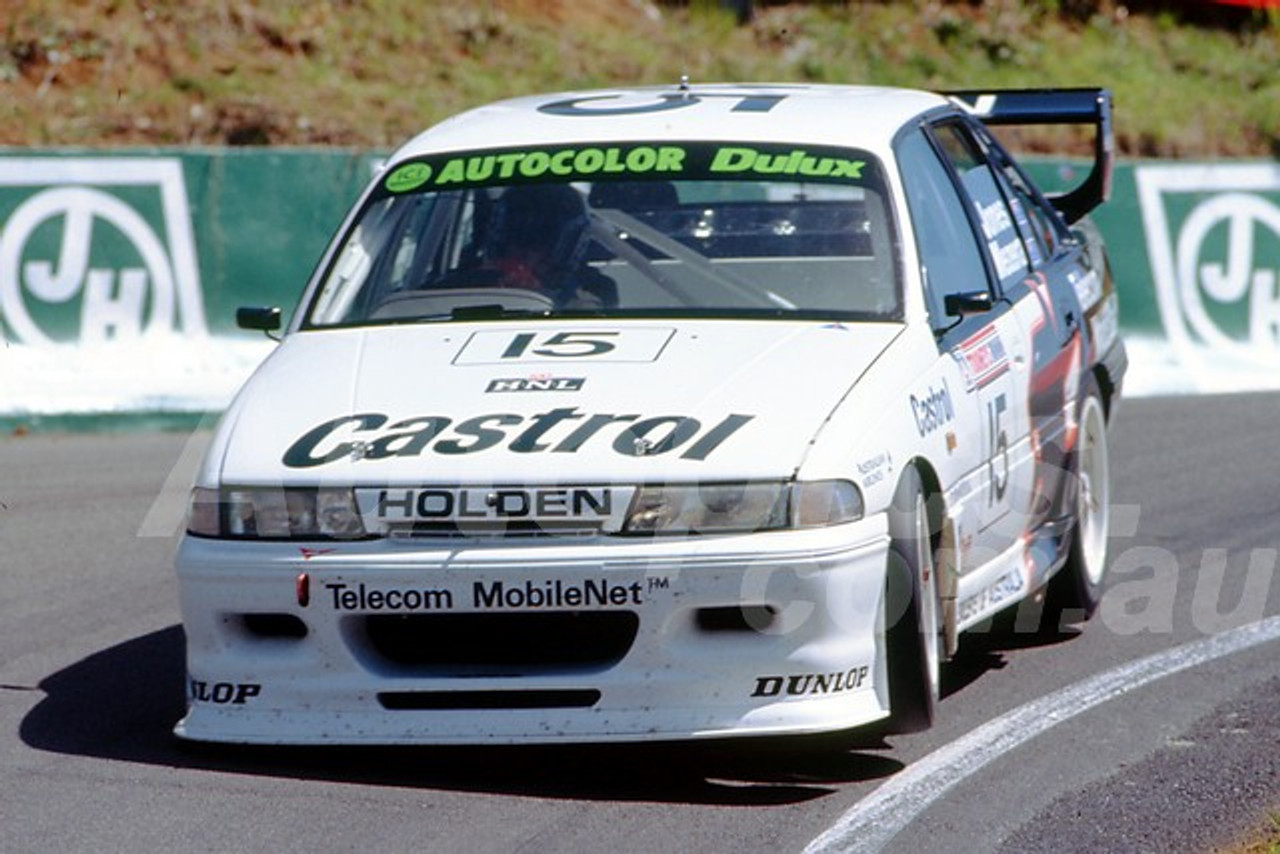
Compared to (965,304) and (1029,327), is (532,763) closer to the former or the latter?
(965,304)

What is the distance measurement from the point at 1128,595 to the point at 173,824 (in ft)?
13.0

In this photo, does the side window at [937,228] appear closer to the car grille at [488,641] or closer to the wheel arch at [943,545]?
the wheel arch at [943,545]

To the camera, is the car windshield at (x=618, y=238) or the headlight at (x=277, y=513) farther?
the car windshield at (x=618, y=238)

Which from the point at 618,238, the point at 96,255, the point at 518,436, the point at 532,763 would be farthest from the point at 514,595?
the point at 96,255

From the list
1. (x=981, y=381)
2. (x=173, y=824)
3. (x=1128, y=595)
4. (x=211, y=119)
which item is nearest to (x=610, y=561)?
(x=173, y=824)

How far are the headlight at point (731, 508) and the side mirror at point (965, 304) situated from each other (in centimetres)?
125

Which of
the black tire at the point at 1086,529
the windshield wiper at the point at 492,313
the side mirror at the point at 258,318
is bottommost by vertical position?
the black tire at the point at 1086,529

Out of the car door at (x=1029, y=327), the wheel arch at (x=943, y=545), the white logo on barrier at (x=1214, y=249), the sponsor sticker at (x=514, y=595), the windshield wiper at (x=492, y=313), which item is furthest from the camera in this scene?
the white logo on barrier at (x=1214, y=249)

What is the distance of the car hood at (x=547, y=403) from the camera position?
5316 millimetres

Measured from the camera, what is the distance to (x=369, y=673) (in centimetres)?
539

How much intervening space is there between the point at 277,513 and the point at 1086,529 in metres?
3.29

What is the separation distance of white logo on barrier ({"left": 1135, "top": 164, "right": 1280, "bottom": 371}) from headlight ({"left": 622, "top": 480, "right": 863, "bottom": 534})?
28.2 ft

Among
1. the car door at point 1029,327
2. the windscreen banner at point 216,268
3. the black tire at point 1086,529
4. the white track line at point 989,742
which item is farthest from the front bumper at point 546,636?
the windscreen banner at point 216,268

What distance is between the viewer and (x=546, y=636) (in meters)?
5.45
